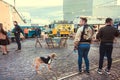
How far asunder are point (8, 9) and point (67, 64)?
34.7 meters

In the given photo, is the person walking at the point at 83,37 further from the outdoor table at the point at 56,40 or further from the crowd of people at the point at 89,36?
the outdoor table at the point at 56,40

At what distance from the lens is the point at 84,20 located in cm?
905

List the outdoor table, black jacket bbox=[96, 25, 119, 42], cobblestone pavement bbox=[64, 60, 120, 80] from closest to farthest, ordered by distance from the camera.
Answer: cobblestone pavement bbox=[64, 60, 120, 80] < black jacket bbox=[96, 25, 119, 42] < the outdoor table

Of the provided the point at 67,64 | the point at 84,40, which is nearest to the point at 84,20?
the point at 84,40

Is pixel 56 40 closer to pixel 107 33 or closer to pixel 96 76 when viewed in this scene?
pixel 107 33

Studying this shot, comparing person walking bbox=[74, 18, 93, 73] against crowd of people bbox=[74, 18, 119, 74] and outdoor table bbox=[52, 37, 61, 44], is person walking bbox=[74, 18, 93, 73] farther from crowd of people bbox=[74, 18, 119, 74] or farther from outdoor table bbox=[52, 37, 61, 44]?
outdoor table bbox=[52, 37, 61, 44]

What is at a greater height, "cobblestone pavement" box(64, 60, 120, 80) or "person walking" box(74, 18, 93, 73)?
"person walking" box(74, 18, 93, 73)

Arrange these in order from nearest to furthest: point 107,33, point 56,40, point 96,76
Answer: point 96,76 → point 107,33 → point 56,40

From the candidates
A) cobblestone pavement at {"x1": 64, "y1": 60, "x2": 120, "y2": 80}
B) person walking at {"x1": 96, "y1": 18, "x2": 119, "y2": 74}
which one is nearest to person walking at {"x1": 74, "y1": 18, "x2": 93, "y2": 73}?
person walking at {"x1": 96, "y1": 18, "x2": 119, "y2": 74}

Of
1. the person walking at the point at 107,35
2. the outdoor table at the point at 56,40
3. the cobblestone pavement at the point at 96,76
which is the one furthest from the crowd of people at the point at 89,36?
the outdoor table at the point at 56,40

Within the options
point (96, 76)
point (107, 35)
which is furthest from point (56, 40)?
point (96, 76)

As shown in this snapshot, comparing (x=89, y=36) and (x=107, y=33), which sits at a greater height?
(x=107, y=33)

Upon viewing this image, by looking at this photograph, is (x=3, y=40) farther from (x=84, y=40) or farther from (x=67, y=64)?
(x=84, y=40)

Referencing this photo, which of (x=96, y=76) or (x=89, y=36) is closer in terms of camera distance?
(x=96, y=76)
